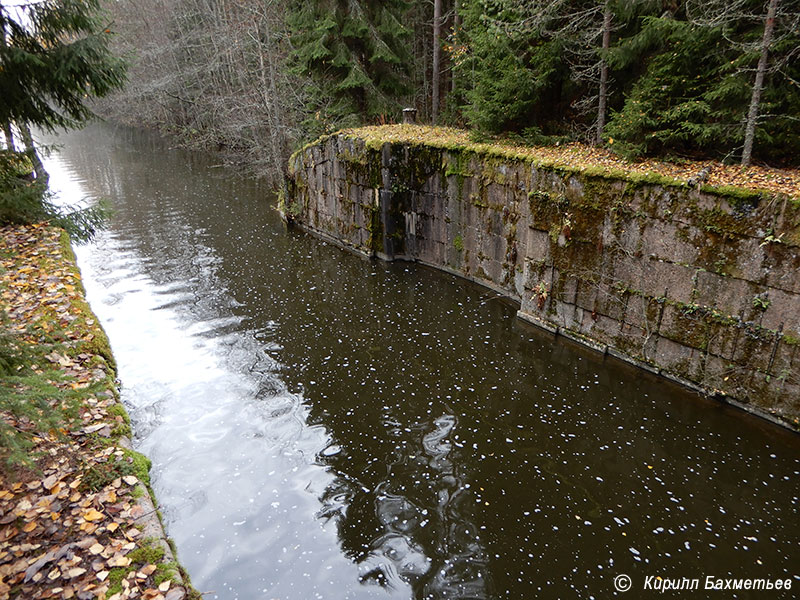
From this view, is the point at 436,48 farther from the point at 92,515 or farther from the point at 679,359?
the point at 92,515

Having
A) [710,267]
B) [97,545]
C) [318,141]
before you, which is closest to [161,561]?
[97,545]

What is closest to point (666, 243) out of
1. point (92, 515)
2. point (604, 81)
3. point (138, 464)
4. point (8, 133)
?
point (604, 81)

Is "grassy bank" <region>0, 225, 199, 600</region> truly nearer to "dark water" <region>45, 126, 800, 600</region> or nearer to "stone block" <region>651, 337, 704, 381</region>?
"dark water" <region>45, 126, 800, 600</region>

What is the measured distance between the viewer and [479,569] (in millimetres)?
6117

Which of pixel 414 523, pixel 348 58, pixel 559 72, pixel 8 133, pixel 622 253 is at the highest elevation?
pixel 348 58

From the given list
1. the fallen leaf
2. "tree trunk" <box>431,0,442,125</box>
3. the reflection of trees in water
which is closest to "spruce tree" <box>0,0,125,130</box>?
the fallen leaf

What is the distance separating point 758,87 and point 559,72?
227 inches

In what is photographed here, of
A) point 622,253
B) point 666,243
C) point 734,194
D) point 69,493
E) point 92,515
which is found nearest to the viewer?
point 92,515

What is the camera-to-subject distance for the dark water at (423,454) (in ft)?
20.2

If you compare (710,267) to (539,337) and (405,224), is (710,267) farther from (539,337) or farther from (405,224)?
(405,224)

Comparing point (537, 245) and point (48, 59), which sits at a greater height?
point (48, 59)

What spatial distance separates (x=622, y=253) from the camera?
9.97 m

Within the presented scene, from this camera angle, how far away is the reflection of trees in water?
19.8 ft

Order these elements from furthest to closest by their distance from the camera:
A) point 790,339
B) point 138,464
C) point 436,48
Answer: point 436,48 < point 790,339 < point 138,464
